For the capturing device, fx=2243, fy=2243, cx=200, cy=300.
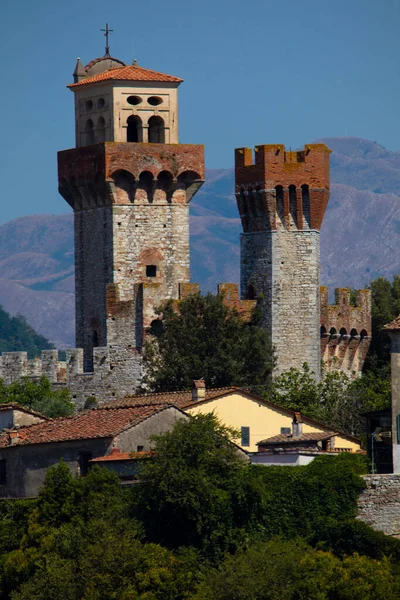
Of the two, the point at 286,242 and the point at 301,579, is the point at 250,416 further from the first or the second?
the point at 286,242

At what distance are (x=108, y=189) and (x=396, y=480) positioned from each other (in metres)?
28.0

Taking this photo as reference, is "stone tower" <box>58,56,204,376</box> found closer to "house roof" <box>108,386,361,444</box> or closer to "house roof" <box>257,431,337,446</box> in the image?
"house roof" <box>108,386,361,444</box>

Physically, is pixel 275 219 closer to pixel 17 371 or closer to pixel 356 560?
pixel 17 371

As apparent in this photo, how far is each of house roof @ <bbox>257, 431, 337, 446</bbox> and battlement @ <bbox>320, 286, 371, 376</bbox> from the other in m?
19.6

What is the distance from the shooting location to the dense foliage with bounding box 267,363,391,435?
3120 inches

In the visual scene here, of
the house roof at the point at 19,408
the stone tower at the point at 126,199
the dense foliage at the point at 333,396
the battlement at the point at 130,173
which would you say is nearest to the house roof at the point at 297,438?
the dense foliage at the point at 333,396

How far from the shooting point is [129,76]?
87.9 metres

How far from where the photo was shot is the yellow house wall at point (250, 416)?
7150cm

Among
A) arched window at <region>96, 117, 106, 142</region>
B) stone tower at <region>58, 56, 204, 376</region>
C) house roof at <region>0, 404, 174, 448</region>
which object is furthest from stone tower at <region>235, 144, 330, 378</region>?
house roof at <region>0, 404, 174, 448</region>

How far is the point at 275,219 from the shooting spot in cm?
8700

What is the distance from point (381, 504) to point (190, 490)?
552 centimetres

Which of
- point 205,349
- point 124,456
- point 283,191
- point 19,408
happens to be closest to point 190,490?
point 124,456

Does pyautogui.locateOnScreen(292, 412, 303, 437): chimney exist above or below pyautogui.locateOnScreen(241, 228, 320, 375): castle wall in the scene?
below

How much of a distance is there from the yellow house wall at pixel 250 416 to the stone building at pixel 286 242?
13.5m
